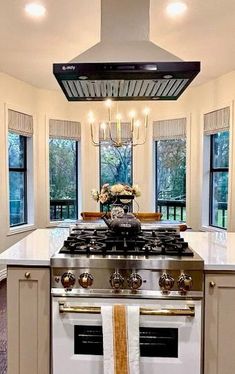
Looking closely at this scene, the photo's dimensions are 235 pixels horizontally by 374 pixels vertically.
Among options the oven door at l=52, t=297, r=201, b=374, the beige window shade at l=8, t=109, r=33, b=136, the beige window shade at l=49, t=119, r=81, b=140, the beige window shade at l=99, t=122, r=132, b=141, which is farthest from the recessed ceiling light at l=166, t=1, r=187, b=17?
the beige window shade at l=49, t=119, r=81, b=140

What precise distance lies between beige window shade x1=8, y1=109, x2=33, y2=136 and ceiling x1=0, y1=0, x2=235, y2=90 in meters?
0.61

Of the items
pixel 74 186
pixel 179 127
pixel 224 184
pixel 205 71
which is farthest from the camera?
pixel 74 186

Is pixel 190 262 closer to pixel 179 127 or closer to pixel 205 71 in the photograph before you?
pixel 205 71

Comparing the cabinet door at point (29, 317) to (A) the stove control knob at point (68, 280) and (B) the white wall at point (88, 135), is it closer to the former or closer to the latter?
(A) the stove control knob at point (68, 280)

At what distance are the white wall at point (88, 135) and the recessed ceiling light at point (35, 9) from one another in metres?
1.77

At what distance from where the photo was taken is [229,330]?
5.70ft

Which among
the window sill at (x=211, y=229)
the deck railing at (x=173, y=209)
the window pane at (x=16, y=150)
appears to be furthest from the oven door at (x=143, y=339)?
the deck railing at (x=173, y=209)

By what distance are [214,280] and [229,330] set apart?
0.88ft

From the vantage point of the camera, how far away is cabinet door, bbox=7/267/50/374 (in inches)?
69.8

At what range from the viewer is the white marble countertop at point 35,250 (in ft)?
5.75

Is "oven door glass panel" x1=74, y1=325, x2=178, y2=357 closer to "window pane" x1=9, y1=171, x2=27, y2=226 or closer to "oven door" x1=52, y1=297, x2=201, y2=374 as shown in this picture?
"oven door" x1=52, y1=297, x2=201, y2=374

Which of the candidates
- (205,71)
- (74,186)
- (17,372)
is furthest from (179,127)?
(17,372)

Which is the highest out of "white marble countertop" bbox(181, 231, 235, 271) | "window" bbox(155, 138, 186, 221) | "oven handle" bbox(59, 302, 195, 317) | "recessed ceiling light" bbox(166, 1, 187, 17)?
"recessed ceiling light" bbox(166, 1, 187, 17)

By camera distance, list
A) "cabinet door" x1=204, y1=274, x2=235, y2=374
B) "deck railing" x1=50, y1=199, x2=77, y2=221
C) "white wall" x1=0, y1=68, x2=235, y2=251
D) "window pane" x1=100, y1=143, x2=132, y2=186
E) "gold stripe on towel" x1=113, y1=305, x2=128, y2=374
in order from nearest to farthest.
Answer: "gold stripe on towel" x1=113, y1=305, x2=128, y2=374, "cabinet door" x1=204, y1=274, x2=235, y2=374, "white wall" x1=0, y1=68, x2=235, y2=251, "deck railing" x1=50, y1=199, x2=77, y2=221, "window pane" x1=100, y1=143, x2=132, y2=186
